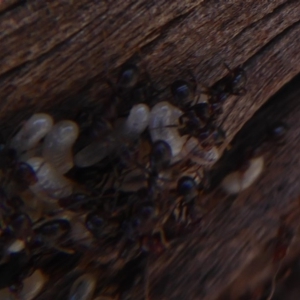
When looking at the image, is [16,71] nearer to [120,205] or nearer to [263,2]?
[120,205]

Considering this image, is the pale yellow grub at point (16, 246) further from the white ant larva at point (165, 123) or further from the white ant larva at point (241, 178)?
the white ant larva at point (241, 178)

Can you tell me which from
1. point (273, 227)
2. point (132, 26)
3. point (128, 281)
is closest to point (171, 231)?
point (128, 281)

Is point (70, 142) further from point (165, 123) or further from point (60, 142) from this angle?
point (165, 123)

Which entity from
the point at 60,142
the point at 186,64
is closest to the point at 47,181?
the point at 60,142

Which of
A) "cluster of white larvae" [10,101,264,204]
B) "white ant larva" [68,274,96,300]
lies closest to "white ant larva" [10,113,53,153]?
"cluster of white larvae" [10,101,264,204]

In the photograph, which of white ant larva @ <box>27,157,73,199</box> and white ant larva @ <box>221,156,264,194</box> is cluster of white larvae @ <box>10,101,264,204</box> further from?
white ant larva @ <box>221,156,264,194</box>

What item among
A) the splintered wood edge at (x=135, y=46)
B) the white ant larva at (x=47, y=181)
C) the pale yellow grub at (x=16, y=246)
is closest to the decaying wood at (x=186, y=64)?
the splintered wood edge at (x=135, y=46)

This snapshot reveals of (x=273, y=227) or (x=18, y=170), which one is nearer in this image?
(x=18, y=170)

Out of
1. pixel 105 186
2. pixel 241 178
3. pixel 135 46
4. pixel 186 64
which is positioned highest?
pixel 135 46
